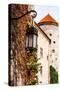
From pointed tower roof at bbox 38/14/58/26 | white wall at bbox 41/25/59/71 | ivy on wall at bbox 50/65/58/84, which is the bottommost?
ivy on wall at bbox 50/65/58/84

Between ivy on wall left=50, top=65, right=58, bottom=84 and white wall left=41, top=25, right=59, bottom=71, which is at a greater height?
white wall left=41, top=25, right=59, bottom=71

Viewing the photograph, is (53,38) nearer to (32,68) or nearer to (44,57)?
(44,57)

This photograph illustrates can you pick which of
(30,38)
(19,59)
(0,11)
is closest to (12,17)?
(0,11)

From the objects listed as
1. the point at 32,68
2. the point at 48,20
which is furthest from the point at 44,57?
the point at 48,20

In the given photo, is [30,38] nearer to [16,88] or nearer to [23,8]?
[23,8]

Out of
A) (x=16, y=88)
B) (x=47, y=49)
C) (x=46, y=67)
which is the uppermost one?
(x=47, y=49)

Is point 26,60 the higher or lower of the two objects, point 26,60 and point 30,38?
the lower

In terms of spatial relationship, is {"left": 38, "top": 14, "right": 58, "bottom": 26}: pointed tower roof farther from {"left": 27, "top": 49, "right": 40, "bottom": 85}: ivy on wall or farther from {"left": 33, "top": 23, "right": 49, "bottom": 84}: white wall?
{"left": 27, "top": 49, "right": 40, "bottom": 85}: ivy on wall

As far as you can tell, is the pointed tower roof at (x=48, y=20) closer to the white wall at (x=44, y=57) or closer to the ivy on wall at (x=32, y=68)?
the white wall at (x=44, y=57)

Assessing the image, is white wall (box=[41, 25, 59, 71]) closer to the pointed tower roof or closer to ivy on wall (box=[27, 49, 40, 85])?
the pointed tower roof

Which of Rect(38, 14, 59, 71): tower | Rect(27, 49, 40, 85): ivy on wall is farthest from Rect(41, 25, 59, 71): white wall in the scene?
Rect(27, 49, 40, 85): ivy on wall

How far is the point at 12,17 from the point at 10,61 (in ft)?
1.31

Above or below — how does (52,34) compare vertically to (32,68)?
above

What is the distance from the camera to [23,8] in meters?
2.17
